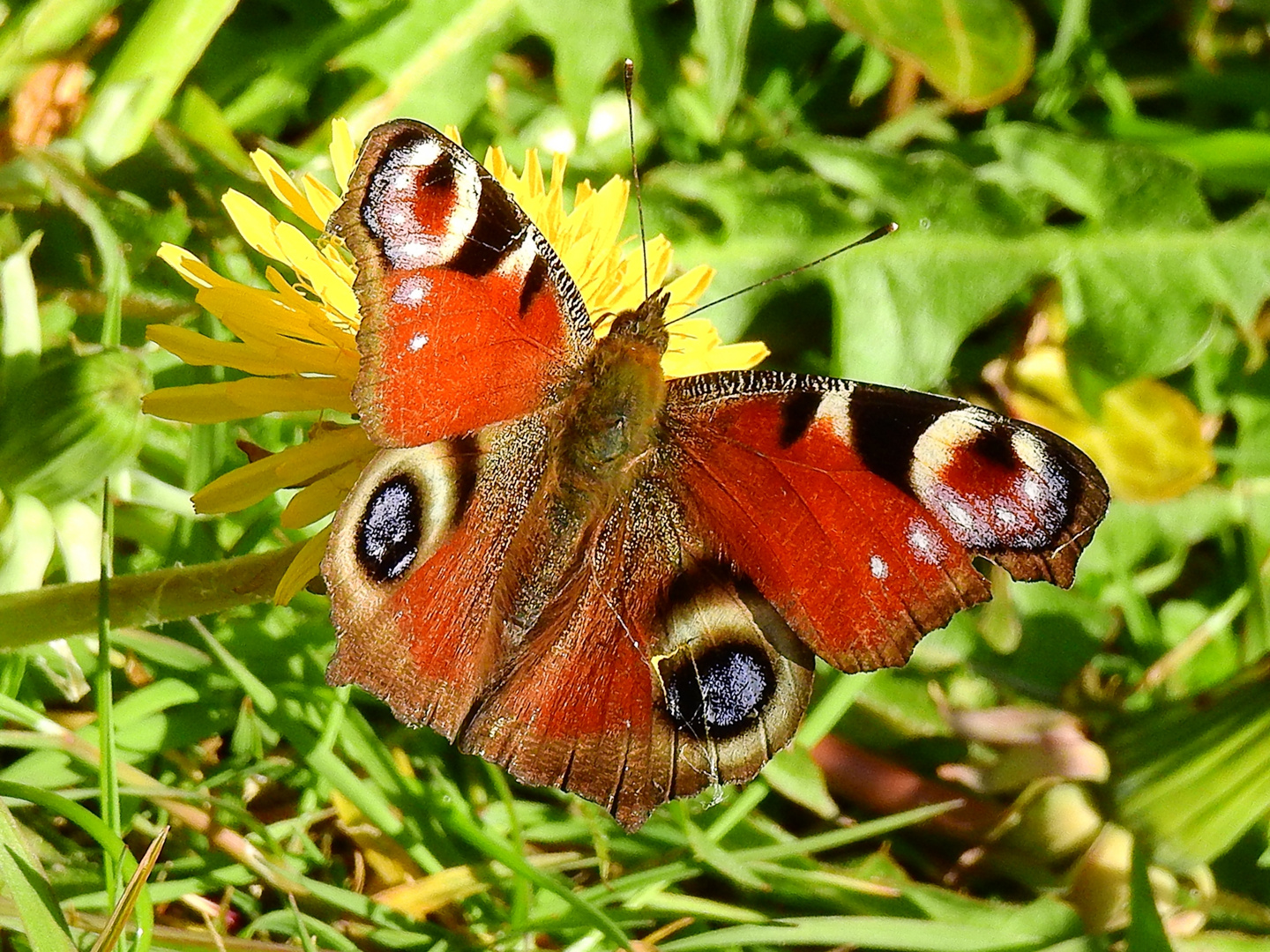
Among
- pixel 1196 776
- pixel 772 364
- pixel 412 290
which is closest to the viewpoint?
pixel 412 290

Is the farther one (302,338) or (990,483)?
(302,338)

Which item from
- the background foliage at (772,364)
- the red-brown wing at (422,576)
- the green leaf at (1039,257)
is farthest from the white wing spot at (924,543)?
the green leaf at (1039,257)

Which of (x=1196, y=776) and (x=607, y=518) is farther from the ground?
(x=607, y=518)

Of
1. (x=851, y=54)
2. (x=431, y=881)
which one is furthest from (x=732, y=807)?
(x=851, y=54)

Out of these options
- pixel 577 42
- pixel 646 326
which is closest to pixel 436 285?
pixel 646 326

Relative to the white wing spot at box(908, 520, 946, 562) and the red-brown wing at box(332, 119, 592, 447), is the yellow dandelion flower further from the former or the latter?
the white wing spot at box(908, 520, 946, 562)

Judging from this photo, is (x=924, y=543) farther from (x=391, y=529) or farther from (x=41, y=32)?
(x=41, y=32)

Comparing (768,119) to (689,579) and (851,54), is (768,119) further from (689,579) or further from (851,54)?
(689,579)
